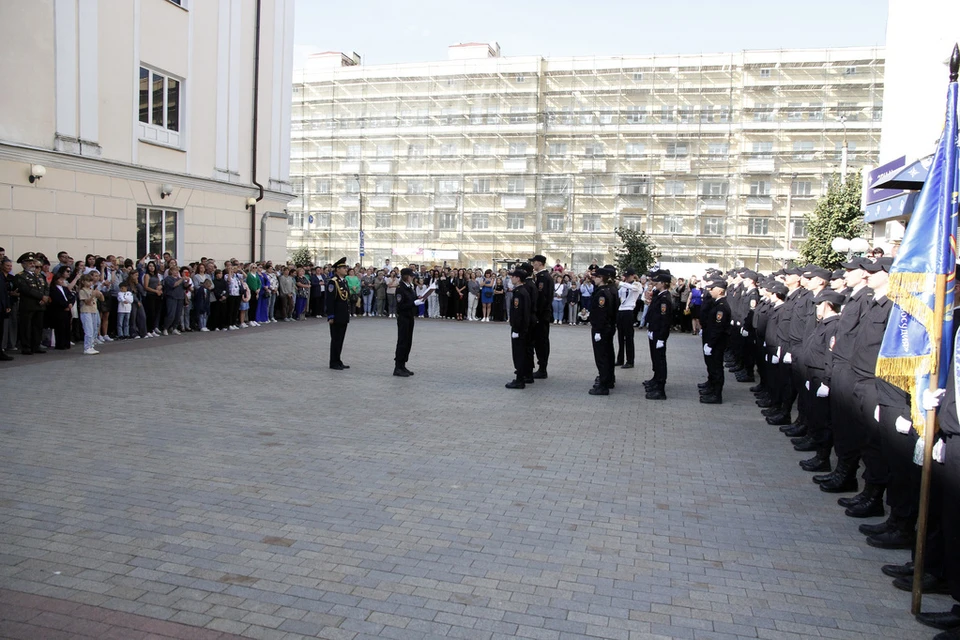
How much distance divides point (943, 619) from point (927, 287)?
1.90m

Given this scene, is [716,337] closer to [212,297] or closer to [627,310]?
[627,310]

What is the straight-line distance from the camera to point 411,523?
537 centimetres

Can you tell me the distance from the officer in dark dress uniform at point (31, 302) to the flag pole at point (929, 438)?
13.8 meters

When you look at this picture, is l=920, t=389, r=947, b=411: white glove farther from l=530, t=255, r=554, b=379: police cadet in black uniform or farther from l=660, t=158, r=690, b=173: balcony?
l=660, t=158, r=690, b=173: balcony

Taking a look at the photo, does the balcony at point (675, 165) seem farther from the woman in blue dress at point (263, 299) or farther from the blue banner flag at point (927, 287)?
the blue banner flag at point (927, 287)

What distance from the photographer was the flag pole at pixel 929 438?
13.7 feet

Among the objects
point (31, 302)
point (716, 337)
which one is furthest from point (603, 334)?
point (31, 302)

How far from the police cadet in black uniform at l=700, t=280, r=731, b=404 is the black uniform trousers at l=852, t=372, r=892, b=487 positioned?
492 centimetres

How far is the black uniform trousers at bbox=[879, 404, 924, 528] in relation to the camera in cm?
494

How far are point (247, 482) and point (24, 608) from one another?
234cm

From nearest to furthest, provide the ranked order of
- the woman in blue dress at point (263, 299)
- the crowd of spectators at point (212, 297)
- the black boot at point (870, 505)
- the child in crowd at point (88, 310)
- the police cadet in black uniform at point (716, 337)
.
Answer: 1. the black boot at point (870, 505)
2. the police cadet in black uniform at point (716, 337)
3. the child in crowd at point (88, 310)
4. the crowd of spectators at point (212, 297)
5. the woman in blue dress at point (263, 299)

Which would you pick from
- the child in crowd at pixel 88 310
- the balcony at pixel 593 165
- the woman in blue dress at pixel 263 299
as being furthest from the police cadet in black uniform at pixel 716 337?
the balcony at pixel 593 165

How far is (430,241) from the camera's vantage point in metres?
53.1

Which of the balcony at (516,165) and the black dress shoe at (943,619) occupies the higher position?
the balcony at (516,165)
